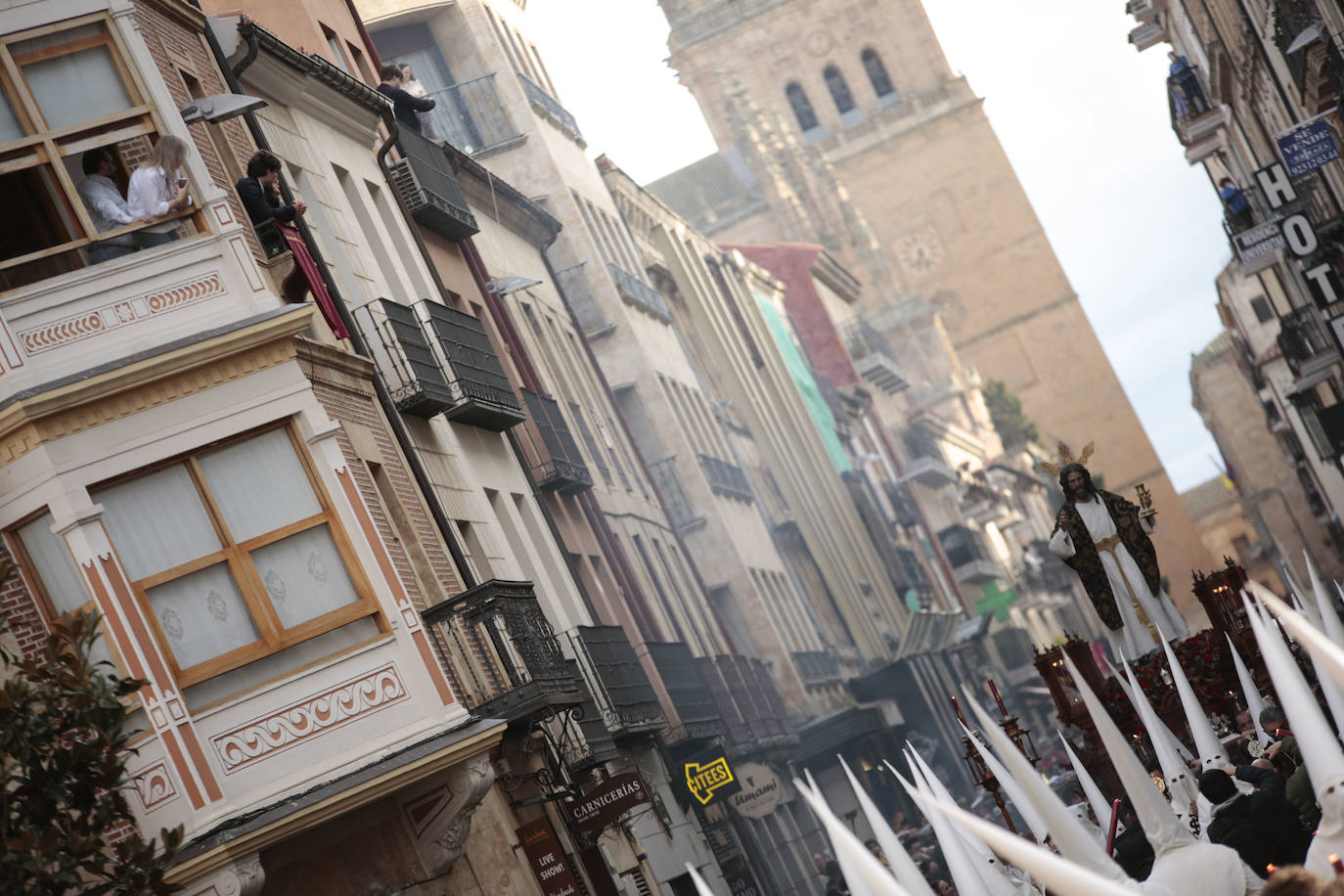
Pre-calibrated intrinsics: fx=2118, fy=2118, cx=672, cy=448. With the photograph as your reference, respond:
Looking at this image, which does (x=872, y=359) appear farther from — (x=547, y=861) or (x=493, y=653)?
(x=547, y=861)

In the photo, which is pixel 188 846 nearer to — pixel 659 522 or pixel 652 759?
pixel 652 759

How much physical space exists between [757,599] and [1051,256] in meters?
59.9

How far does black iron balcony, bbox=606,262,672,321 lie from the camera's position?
40906 millimetres

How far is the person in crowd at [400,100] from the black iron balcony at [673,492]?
48.8 ft

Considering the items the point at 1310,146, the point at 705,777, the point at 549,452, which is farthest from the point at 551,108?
the point at 705,777

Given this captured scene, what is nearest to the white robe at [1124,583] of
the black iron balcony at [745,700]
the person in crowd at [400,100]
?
the person in crowd at [400,100]

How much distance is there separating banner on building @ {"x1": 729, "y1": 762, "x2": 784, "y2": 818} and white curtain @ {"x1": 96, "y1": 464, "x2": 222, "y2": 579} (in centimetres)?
1753

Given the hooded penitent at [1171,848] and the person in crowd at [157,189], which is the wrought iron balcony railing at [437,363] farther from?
the hooded penitent at [1171,848]

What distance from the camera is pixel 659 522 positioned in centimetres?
3841

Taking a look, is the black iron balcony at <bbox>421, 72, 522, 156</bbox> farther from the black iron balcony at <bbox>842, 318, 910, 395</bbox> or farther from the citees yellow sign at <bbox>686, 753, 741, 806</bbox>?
the black iron balcony at <bbox>842, 318, 910, 395</bbox>

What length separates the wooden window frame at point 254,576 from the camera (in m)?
15.2

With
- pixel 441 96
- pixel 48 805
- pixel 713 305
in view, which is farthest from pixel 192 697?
pixel 713 305

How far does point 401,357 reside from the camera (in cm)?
2088

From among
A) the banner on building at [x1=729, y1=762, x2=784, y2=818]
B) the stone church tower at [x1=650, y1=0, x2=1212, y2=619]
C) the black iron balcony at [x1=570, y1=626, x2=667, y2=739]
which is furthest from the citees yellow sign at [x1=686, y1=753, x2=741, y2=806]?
the stone church tower at [x1=650, y1=0, x2=1212, y2=619]
